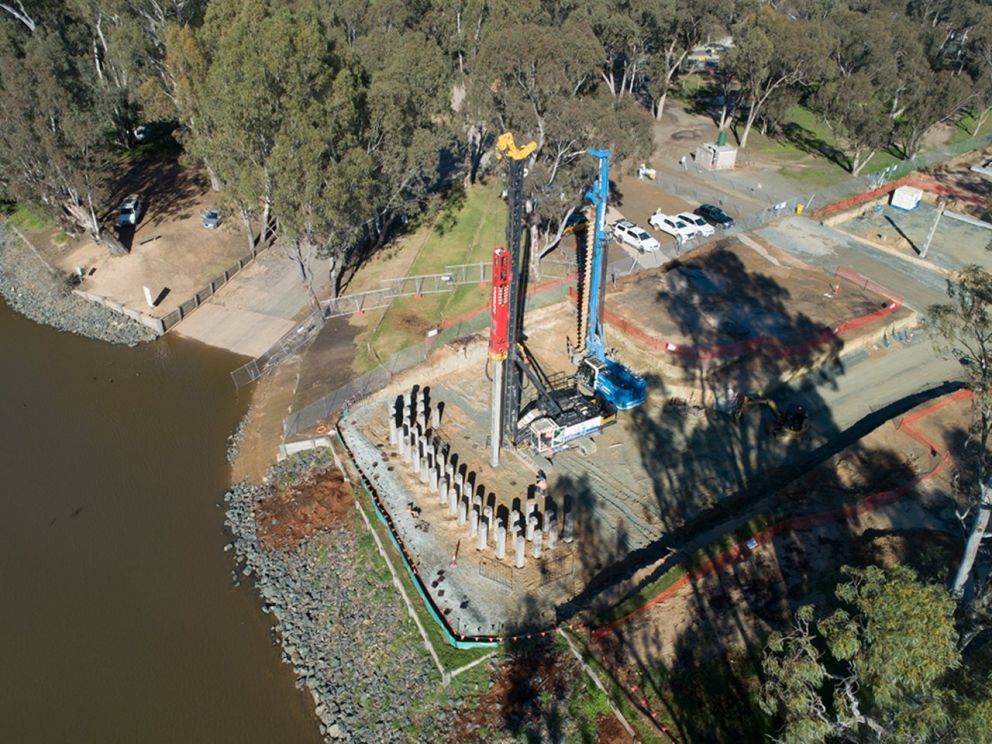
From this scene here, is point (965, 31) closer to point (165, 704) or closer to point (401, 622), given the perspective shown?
point (401, 622)

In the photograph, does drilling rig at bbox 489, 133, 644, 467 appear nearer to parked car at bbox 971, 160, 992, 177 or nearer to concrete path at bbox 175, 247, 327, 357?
concrete path at bbox 175, 247, 327, 357

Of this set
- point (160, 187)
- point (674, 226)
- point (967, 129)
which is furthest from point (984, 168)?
point (160, 187)

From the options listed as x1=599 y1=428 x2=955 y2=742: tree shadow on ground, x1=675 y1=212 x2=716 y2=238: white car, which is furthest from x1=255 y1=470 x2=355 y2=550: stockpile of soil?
x1=675 y1=212 x2=716 y2=238: white car

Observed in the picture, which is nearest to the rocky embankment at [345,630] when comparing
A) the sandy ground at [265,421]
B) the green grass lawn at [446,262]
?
the sandy ground at [265,421]

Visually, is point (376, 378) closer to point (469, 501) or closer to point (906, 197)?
point (469, 501)

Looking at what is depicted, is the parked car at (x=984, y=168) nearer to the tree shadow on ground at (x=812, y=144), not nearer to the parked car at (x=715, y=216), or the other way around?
the tree shadow on ground at (x=812, y=144)
